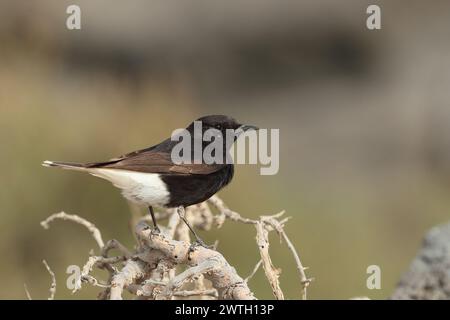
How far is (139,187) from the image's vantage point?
3957mm

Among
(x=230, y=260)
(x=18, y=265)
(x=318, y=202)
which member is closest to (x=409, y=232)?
(x=318, y=202)

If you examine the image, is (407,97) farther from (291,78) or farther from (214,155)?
(214,155)

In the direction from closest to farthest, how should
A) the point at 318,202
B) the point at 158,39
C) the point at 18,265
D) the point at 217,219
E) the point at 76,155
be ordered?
the point at 217,219, the point at 18,265, the point at 76,155, the point at 318,202, the point at 158,39

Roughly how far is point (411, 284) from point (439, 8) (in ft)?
29.7

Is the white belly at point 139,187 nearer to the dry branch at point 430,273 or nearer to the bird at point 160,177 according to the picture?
the bird at point 160,177

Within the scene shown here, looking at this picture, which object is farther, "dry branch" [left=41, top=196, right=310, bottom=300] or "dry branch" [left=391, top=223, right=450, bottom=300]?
"dry branch" [left=391, top=223, right=450, bottom=300]

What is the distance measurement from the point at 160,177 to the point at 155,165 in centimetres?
6

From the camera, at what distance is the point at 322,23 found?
12.7m

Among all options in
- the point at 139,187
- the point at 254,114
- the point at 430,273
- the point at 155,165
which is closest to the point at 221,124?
the point at 155,165

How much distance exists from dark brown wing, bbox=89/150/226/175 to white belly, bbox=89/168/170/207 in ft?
0.09

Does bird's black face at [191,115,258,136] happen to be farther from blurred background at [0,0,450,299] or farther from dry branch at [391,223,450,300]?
blurred background at [0,0,450,299]

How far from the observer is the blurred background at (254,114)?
680cm

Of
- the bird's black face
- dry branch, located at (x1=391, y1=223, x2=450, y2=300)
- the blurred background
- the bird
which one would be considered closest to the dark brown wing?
the bird

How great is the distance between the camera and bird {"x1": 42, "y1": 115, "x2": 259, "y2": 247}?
3.95 m
